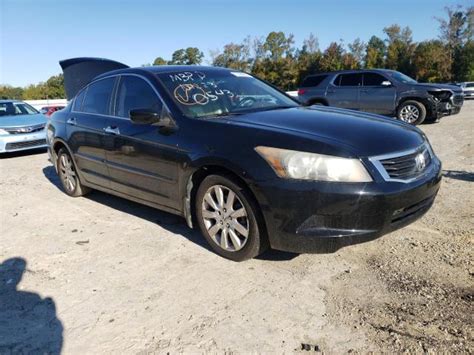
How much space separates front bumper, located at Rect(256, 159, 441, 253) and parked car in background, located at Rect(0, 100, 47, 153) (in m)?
8.37

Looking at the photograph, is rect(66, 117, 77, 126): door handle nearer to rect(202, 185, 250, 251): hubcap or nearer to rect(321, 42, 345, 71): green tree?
rect(202, 185, 250, 251): hubcap

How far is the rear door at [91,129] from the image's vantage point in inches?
188

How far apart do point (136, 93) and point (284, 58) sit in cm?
5032

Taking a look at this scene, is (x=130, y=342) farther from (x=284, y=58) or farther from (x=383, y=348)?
(x=284, y=58)

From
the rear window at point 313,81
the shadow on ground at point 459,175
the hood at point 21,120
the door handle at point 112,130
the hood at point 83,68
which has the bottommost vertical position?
the shadow on ground at point 459,175

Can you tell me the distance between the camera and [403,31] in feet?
166

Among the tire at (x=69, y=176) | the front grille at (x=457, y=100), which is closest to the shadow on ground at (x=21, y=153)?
the tire at (x=69, y=176)

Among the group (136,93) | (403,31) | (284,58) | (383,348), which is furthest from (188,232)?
(403,31)

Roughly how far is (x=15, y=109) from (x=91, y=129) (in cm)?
735

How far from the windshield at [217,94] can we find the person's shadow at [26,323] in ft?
6.38

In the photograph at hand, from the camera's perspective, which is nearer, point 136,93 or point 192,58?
point 136,93

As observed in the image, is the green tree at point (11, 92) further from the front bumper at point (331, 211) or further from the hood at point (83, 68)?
the front bumper at point (331, 211)

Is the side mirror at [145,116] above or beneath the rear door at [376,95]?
above

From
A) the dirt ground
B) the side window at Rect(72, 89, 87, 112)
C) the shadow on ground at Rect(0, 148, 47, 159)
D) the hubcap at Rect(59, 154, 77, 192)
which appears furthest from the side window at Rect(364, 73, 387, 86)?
the hubcap at Rect(59, 154, 77, 192)
